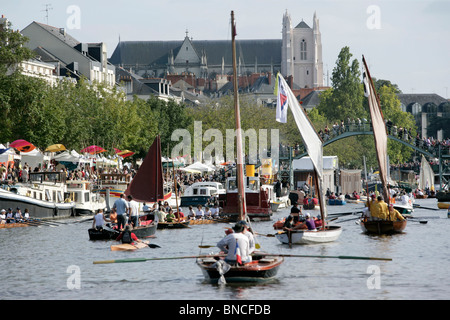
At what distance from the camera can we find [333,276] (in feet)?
133

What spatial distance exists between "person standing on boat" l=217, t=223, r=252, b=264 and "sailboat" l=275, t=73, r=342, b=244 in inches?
597

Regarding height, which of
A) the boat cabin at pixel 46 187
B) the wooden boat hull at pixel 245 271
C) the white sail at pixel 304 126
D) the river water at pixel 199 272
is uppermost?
the white sail at pixel 304 126

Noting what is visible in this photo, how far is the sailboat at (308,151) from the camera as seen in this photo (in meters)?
51.1

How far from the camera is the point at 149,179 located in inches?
2525

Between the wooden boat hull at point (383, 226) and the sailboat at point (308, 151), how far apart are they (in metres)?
5.35

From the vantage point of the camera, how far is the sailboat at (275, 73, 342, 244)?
51.1m

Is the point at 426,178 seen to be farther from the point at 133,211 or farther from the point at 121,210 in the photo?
the point at 121,210

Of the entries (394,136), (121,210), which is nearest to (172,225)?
(121,210)

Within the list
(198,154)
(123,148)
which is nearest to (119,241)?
(123,148)

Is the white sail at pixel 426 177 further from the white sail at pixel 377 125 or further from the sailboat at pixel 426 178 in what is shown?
the white sail at pixel 377 125

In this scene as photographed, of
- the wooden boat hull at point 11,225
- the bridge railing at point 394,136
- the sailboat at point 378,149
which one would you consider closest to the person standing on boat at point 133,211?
the sailboat at point 378,149

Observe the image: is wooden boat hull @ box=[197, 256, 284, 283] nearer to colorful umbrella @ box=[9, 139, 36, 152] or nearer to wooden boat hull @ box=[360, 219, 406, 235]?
wooden boat hull @ box=[360, 219, 406, 235]
